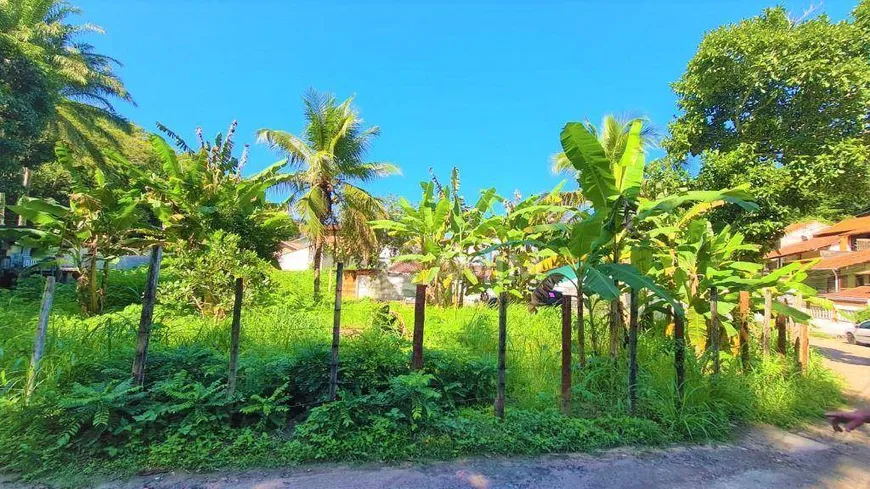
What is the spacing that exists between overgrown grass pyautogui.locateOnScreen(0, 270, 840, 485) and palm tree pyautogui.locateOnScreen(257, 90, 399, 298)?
9.33 m

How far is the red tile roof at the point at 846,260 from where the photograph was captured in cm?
2316

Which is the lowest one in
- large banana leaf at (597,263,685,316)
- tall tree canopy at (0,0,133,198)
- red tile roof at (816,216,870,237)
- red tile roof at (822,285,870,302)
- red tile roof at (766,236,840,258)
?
red tile roof at (822,285,870,302)

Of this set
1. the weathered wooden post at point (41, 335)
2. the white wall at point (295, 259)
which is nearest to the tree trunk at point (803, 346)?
the weathered wooden post at point (41, 335)

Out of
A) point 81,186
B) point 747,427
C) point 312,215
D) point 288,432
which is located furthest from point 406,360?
point 312,215

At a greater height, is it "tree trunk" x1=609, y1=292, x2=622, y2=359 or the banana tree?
the banana tree

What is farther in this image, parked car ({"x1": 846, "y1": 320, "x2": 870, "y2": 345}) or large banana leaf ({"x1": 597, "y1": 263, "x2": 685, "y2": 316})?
parked car ({"x1": 846, "y1": 320, "x2": 870, "y2": 345})

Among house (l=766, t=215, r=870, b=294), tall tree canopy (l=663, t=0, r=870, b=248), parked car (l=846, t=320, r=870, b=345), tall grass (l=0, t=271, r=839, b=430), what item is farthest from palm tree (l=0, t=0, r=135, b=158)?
house (l=766, t=215, r=870, b=294)

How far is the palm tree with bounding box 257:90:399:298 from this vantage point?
1433 cm

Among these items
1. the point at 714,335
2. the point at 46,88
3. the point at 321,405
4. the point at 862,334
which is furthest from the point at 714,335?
the point at 46,88

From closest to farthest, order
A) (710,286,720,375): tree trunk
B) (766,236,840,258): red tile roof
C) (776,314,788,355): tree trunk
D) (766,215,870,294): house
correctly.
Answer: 1. (710,286,720,375): tree trunk
2. (776,314,788,355): tree trunk
3. (766,215,870,294): house
4. (766,236,840,258): red tile roof

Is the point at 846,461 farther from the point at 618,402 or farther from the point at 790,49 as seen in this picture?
the point at 790,49

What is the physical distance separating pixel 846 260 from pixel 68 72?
133 ft

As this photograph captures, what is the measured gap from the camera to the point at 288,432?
12.0 ft

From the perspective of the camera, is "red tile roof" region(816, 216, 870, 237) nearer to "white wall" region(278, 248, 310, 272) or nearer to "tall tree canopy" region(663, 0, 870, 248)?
"tall tree canopy" region(663, 0, 870, 248)
